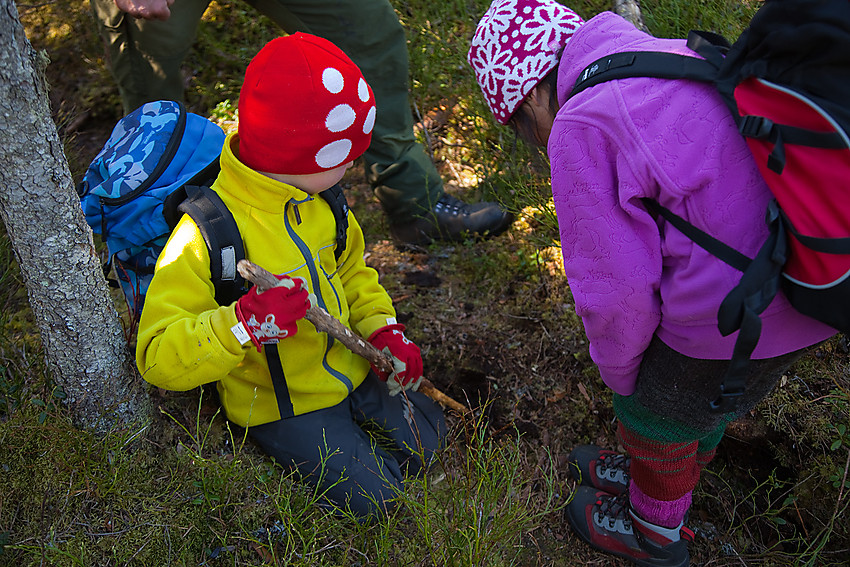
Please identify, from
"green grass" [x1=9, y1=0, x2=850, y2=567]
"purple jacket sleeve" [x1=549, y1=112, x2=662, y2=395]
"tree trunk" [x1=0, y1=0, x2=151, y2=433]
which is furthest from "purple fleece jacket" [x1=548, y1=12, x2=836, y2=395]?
"tree trunk" [x1=0, y1=0, x2=151, y2=433]

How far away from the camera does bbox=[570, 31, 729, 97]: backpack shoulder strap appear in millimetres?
1487

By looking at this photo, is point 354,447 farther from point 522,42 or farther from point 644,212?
point 522,42

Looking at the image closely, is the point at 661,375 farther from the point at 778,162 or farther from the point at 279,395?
the point at 279,395

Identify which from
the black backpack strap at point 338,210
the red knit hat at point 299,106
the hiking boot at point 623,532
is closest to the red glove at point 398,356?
the black backpack strap at point 338,210

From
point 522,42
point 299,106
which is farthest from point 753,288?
point 299,106

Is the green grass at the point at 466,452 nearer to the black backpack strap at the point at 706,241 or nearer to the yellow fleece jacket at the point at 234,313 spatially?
the yellow fleece jacket at the point at 234,313

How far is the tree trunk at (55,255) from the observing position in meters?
1.58

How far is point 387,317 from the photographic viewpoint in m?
2.49

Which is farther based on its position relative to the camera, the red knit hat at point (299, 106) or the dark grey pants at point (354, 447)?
the dark grey pants at point (354, 447)

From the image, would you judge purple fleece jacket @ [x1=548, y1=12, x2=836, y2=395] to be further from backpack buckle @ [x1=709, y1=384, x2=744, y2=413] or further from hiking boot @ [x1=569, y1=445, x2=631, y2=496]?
hiking boot @ [x1=569, y1=445, x2=631, y2=496]

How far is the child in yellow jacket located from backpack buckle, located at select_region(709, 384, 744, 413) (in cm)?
89

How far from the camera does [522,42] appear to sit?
5.99 ft

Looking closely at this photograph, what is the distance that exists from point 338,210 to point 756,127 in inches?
57.3

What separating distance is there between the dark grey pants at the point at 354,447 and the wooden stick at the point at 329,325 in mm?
241
